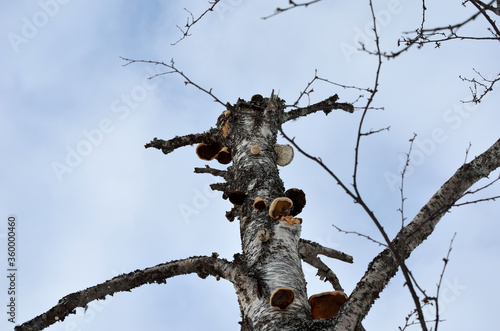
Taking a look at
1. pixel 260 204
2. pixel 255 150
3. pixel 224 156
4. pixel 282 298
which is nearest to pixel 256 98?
pixel 224 156

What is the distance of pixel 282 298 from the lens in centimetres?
351

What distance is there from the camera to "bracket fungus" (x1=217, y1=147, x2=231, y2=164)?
247 inches

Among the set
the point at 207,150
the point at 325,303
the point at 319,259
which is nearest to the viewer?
the point at 325,303

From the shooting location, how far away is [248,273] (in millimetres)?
3854

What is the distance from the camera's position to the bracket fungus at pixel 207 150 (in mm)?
6461

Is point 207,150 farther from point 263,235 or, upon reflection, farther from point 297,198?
point 263,235

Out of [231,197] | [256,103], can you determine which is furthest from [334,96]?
[231,197]

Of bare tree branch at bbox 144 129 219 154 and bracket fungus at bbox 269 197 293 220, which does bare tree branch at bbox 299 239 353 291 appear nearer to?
bracket fungus at bbox 269 197 293 220

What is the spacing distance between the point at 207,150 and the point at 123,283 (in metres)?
2.63

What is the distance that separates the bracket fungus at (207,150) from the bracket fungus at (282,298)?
3.21m

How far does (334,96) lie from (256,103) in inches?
61.5

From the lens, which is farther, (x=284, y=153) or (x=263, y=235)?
(x=284, y=153)

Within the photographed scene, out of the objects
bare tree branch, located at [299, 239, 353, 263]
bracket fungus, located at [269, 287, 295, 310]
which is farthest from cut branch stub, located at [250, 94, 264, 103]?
bracket fungus, located at [269, 287, 295, 310]

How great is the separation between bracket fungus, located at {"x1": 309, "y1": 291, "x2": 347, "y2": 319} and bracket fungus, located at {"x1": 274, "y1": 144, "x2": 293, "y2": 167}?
2078 mm
